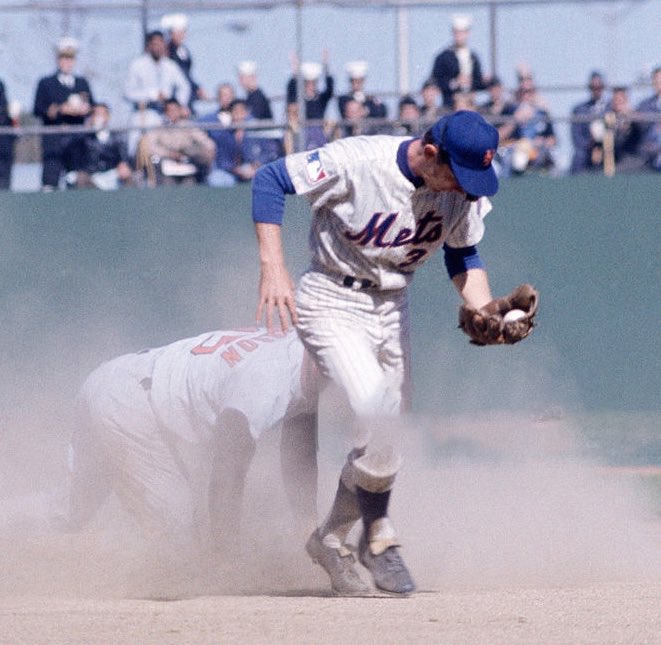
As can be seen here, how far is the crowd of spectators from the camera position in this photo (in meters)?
10.7

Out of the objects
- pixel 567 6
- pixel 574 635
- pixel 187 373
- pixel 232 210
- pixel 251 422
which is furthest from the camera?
pixel 232 210

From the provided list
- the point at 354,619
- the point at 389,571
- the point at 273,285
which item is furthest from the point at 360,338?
the point at 354,619

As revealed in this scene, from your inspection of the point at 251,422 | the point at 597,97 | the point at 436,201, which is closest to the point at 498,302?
the point at 436,201

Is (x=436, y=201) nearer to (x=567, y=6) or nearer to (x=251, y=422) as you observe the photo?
(x=251, y=422)

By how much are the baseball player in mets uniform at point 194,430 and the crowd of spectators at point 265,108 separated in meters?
4.32

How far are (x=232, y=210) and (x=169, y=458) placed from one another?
532 centimetres

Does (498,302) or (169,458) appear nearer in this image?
(498,302)

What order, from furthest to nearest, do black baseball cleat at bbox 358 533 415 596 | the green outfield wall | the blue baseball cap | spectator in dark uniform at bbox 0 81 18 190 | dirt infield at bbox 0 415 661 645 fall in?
the green outfield wall < spectator in dark uniform at bbox 0 81 18 190 < black baseball cleat at bbox 358 533 415 596 < the blue baseball cap < dirt infield at bbox 0 415 661 645

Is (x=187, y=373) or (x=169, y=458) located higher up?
(x=187, y=373)

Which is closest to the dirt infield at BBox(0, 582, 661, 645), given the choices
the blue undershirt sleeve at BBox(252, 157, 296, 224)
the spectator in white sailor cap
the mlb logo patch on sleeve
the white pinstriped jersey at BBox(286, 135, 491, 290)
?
the white pinstriped jersey at BBox(286, 135, 491, 290)

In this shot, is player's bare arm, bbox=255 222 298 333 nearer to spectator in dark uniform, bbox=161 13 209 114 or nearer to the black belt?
the black belt

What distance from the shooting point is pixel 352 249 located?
17.7ft

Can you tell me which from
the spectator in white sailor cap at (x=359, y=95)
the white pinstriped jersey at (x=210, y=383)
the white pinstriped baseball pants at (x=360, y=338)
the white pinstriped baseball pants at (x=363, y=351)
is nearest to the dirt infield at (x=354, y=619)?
the white pinstriped baseball pants at (x=363, y=351)

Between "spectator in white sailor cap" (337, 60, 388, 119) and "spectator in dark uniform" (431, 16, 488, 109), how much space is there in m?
0.50
